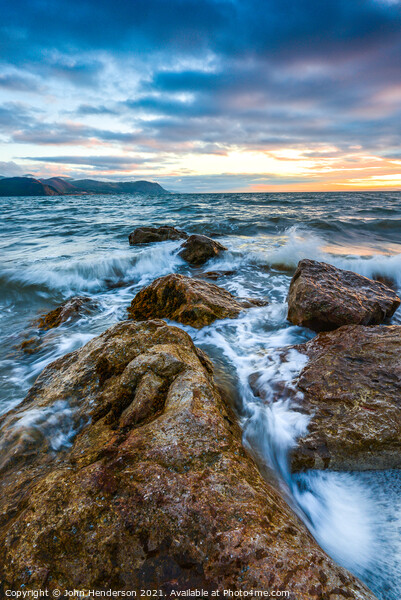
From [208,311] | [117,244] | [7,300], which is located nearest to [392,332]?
[208,311]

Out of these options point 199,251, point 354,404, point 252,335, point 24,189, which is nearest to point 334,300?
point 252,335

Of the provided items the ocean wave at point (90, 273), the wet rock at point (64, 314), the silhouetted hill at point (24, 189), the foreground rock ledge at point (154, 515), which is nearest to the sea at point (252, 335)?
the ocean wave at point (90, 273)

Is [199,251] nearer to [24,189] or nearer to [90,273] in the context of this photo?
[90,273]

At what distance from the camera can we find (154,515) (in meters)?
1.27

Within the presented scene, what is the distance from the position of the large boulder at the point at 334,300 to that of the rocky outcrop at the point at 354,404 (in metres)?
0.73

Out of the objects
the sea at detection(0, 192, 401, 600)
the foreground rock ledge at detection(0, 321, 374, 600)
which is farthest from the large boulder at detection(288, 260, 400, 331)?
→ the foreground rock ledge at detection(0, 321, 374, 600)

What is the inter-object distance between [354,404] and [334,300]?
1933 mm

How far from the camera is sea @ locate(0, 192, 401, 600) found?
1920 millimetres

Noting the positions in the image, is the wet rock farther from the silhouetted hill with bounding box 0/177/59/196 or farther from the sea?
the silhouetted hill with bounding box 0/177/59/196

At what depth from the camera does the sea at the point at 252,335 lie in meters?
1.92

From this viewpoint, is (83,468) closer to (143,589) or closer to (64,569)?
(64,569)

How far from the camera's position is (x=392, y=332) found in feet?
10.5

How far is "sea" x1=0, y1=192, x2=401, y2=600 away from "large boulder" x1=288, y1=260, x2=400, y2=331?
34cm

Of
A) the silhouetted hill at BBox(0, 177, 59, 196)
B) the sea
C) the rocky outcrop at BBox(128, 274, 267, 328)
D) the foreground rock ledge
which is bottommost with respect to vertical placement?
Result: the sea
